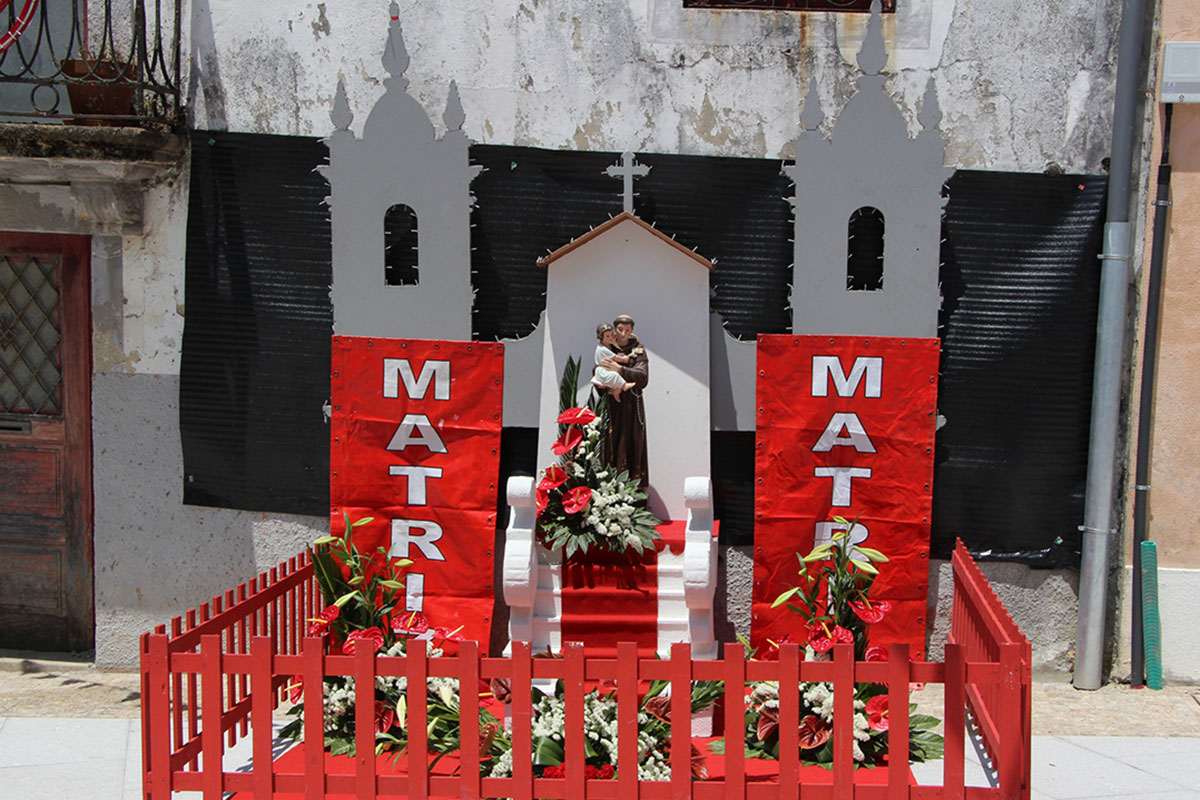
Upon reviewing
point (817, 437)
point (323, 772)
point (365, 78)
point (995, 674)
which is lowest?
point (323, 772)

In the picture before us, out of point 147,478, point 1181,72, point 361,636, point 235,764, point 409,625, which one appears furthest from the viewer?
point 147,478

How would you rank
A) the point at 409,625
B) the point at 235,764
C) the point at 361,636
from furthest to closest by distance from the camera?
1. the point at 409,625
2. the point at 361,636
3. the point at 235,764

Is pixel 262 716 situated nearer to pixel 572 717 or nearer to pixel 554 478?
pixel 572 717

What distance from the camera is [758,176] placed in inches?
252

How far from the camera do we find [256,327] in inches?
260

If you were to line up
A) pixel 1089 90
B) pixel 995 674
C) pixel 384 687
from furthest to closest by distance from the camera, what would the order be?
pixel 1089 90
pixel 384 687
pixel 995 674

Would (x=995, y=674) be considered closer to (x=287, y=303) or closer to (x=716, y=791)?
(x=716, y=791)

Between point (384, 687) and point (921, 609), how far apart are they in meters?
3.23

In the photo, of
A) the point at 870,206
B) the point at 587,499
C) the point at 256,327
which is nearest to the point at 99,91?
the point at 256,327

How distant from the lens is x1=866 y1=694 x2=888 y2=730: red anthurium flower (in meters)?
4.93

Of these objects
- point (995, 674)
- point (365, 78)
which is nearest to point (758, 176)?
point (365, 78)

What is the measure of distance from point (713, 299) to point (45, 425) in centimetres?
434

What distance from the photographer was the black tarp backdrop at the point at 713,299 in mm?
6375

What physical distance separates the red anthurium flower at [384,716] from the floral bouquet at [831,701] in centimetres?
168
